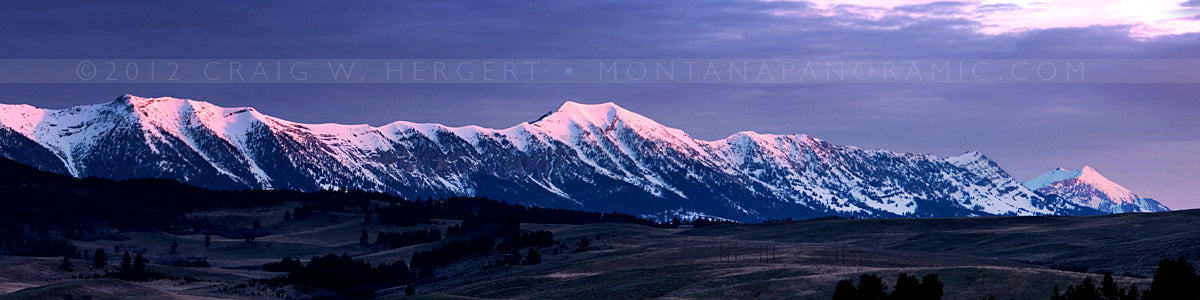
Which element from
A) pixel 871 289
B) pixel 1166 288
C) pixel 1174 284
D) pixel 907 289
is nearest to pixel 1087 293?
pixel 1166 288

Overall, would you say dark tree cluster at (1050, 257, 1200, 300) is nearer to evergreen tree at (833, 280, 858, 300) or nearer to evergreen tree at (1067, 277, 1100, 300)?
evergreen tree at (1067, 277, 1100, 300)

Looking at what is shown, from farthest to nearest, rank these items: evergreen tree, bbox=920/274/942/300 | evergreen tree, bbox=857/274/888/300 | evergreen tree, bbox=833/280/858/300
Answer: evergreen tree, bbox=833/280/858/300, evergreen tree, bbox=857/274/888/300, evergreen tree, bbox=920/274/942/300

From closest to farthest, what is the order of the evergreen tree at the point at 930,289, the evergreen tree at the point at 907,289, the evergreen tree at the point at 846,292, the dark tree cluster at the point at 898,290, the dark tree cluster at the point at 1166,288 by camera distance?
the evergreen tree at the point at 907,289
the dark tree cluster at the point at 898,290
the dark tree cluster at the point at 1166,288
the evergreen tree at the point at 930,289
the evergreen tree at the point at 846,292

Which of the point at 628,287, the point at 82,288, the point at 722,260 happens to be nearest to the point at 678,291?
the point at 628,287

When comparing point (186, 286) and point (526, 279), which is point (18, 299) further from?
point (526, 279)

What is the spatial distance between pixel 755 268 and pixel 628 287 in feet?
45.7

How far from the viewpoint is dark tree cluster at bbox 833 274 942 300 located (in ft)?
351

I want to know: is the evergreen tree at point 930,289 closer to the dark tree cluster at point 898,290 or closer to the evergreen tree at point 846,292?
the dark tree cluster at point 898,290

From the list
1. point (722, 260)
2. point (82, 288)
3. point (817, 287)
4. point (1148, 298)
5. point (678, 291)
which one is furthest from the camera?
point (722, 260)

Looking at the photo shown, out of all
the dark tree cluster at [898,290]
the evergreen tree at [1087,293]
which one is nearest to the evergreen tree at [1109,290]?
the evergreen tree at [1087,293]

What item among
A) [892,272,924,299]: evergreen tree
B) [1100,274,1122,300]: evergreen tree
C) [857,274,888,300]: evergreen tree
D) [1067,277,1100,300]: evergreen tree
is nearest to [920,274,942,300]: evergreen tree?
[892,272,924,299]: evergreen tree

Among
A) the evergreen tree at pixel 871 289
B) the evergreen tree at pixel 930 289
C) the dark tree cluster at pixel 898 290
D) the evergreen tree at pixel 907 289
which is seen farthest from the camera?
the evergreen tree at pixel 871 289

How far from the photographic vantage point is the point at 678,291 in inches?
5827

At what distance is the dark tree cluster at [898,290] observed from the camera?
4213 inches
